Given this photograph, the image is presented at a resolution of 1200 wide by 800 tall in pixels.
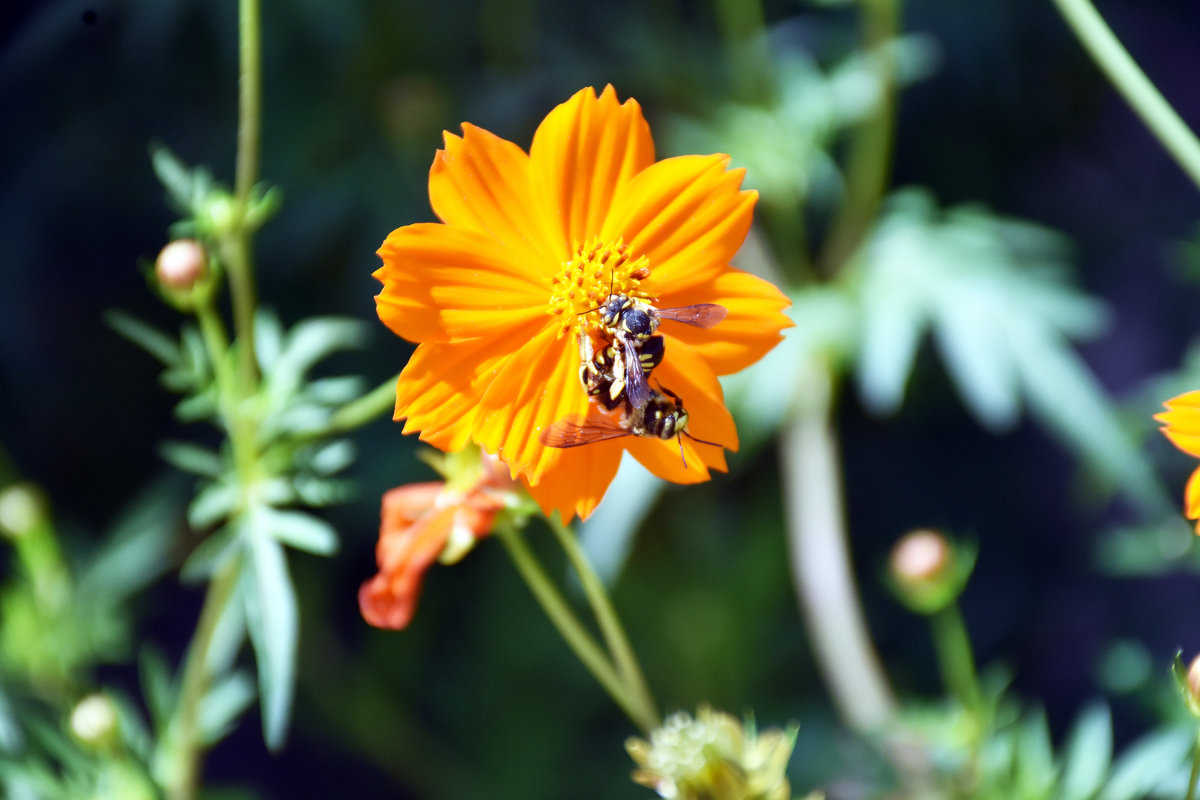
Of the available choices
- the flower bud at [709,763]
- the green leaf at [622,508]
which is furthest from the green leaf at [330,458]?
the green leaf at [622,508]

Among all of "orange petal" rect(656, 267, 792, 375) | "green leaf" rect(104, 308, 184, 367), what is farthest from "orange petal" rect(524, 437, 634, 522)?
"green leaf" rect(104, 308, 184, 367)

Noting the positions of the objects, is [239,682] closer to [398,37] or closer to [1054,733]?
[398,37]

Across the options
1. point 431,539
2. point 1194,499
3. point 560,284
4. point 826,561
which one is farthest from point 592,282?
point 826,561

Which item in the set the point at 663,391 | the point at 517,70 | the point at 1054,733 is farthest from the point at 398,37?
the point at 1054,733

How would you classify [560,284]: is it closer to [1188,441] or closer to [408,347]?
[1188,441]

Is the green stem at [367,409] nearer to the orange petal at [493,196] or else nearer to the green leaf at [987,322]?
the orange petal at [493,196]

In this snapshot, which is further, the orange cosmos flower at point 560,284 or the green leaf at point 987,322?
the green leaf at point 987,322

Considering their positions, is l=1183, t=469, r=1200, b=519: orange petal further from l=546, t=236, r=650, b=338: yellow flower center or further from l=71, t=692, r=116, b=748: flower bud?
l=71, t=692, r=116, b=748: flower bud
